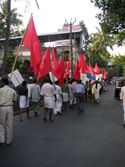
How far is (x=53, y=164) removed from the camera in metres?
4.71

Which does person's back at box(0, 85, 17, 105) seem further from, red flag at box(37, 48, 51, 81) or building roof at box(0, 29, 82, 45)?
building roof at box(0, 29, 82, 45)

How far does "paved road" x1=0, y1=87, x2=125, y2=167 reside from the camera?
486 cm

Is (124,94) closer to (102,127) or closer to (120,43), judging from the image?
(102,127)

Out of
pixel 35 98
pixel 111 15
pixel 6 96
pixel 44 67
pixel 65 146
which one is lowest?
pixel 65 146

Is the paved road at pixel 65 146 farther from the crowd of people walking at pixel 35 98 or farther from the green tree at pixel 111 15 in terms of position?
the green tree at pixel 111 15

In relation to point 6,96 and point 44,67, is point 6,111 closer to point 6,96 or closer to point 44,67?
point 6,96

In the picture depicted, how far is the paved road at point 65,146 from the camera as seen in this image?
15.9 ft

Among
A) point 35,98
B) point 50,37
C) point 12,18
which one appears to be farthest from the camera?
point 50,37

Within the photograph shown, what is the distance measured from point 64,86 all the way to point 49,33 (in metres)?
22.4

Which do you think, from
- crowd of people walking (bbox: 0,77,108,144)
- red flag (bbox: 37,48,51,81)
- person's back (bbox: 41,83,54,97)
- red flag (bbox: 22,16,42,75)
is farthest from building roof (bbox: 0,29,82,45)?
red flag (bbox: 22,16,42,75)

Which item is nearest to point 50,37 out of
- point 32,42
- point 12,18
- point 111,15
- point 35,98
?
point 12,18

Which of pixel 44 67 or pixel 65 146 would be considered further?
pixel 44 67

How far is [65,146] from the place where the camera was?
6.00m

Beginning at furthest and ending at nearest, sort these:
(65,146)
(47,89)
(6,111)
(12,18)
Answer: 1. (12,18)
2. (47,89)
3. (6,111)
4. (65,146)
